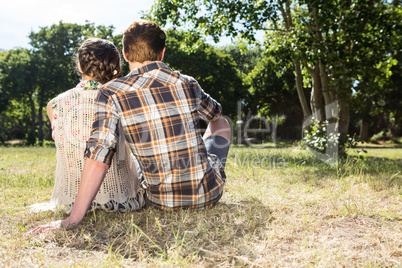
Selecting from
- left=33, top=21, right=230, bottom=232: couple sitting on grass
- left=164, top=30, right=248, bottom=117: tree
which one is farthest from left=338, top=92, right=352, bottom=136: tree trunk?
left=164, top=30, right=248, bottom=117: tree

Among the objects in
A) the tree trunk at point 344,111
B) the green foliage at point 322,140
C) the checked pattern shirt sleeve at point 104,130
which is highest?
the tree trunk at point 344,111

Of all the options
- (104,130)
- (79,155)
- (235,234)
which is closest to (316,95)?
(235,234)

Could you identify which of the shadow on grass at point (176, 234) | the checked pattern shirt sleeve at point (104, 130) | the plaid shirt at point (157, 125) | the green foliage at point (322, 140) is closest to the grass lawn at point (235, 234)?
the shadow on grass at point (176, 234)

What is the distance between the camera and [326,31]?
25.6 feet

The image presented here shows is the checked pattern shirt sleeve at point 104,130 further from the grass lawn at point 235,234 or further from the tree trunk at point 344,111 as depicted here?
the tree trunk at point 344,111

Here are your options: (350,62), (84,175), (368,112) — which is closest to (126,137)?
(84,175)

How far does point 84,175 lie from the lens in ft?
7.43

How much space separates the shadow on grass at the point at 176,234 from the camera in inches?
78.4

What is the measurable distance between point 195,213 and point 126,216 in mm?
595

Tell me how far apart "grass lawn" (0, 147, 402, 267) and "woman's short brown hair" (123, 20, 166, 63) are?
4.01 feet

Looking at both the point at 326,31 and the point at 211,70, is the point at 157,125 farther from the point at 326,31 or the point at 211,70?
the point at 211,70

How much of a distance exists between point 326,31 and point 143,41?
6.73 m

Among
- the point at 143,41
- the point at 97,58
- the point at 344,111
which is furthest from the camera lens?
the point at 344,111

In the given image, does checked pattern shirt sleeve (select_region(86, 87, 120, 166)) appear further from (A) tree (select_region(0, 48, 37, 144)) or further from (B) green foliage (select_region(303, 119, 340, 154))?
(A) tree (select_region(0, 48, 37, 144))
